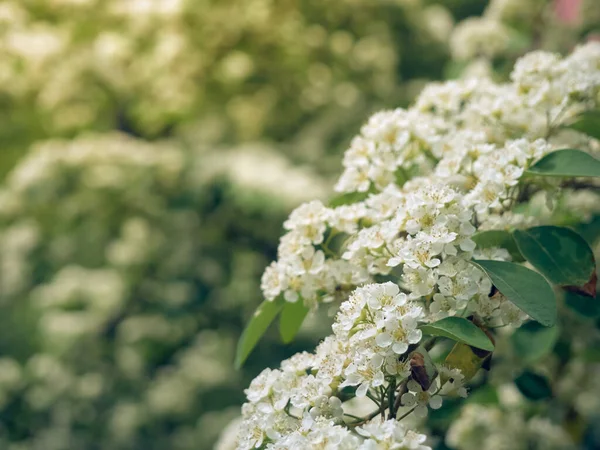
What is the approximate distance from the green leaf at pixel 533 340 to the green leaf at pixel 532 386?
0.08 m

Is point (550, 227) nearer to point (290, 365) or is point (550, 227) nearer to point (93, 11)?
point (290, 365)

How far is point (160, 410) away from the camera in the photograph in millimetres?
2639

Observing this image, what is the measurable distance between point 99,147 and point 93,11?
2.30 ft

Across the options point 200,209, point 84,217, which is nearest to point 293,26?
point 200,209

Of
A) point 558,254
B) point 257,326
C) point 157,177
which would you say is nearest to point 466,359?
point 558,254

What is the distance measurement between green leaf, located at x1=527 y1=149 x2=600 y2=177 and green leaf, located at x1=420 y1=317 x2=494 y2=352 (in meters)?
0.24

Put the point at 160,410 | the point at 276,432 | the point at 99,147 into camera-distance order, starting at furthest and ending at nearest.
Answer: the point at 160,410 < the point at 99,147 < the point at 276,432

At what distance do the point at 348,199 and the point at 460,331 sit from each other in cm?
37

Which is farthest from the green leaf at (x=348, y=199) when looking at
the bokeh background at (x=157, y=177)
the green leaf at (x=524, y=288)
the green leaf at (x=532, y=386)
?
the bokeh background at (x=157, y=177)

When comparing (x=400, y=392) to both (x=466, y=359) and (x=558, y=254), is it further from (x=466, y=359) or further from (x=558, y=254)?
(x=558, y=254)

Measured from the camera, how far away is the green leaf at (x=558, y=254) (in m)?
0.81

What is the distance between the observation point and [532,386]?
1.13m

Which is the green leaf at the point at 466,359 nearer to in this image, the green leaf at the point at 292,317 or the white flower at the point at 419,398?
the white flower at the point at 419,398

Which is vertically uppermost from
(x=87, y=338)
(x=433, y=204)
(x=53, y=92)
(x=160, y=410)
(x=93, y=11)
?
(x=93, y=11)
